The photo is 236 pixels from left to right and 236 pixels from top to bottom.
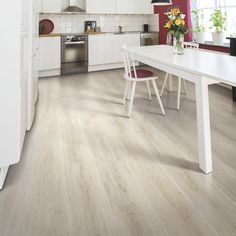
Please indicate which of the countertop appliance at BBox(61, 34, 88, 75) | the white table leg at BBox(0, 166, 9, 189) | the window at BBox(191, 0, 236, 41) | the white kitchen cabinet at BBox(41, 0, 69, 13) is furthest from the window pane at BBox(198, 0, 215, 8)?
the white table leg at BBox(0, 166, 9, 189)

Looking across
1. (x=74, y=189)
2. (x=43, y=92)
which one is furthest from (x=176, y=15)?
(x=43, y=92)

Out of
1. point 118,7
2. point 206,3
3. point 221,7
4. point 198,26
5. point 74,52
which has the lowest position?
point 74,52

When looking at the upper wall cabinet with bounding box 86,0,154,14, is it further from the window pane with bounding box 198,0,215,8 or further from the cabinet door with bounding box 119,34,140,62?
the window pane with bounding box 198,0,215,8

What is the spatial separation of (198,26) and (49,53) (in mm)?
3133

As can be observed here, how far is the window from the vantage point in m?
4.71

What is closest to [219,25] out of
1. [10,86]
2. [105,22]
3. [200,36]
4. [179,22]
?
[200,36]

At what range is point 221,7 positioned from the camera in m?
4.95

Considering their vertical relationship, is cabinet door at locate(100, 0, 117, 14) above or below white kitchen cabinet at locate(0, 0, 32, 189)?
above

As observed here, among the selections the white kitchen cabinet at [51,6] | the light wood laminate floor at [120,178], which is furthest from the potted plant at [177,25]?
the white kitchen cabinet at [51,6]

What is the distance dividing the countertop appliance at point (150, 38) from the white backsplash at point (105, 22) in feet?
0.56

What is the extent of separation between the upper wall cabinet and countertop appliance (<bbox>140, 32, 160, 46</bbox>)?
56 centimetres

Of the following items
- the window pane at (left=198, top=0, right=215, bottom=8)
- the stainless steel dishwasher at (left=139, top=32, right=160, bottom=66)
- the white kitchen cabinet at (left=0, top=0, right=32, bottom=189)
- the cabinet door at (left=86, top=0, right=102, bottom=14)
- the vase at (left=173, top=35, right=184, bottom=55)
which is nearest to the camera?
the white kitchen cabinet at (left=0, top=0, right=32, bottom=189)

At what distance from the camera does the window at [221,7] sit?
4711 millimetres

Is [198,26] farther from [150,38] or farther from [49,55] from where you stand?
[49,55]
